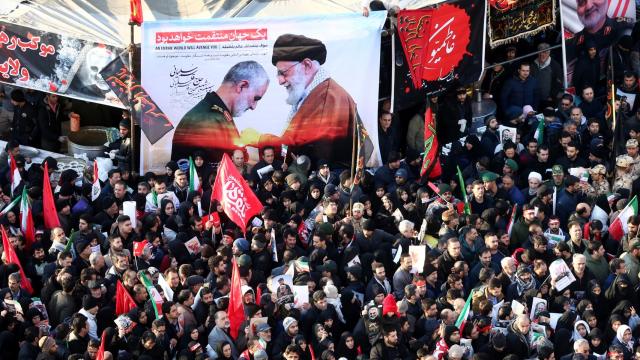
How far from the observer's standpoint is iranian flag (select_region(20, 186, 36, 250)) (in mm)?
21906

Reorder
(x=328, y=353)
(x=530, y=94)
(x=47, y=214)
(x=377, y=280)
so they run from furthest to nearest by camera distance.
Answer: (x=530, y=94) → (x=47, y=214) → (x=377, y=280) → (x=328, y=353)

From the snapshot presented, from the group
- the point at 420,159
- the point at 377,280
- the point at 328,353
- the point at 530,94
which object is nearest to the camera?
the point at 328,353

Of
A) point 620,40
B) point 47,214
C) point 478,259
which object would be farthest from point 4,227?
point 620,40

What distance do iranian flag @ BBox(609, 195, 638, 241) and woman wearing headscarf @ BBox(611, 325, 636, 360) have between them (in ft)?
8.19

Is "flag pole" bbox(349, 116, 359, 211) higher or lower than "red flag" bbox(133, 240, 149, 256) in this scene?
higher

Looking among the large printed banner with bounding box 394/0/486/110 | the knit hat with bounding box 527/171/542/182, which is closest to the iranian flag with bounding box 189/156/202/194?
the large printed banner with bounding box 394/0/486/110

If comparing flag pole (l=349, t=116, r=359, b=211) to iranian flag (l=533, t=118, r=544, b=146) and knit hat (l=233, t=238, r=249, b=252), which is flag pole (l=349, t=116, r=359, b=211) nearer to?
knit hat (l=233, t=238, r=249, b=252)

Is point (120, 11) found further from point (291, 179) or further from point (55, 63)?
point (291, 179)

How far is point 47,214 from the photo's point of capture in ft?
73.4

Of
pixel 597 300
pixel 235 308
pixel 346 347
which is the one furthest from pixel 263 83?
pixel 597 300

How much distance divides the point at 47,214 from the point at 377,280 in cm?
422

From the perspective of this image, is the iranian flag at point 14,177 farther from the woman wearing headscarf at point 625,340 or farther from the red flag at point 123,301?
the woman wearing headscarf at point 625,340

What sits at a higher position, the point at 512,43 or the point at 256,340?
the point at 512,43

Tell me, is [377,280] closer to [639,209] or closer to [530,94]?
[639,209]
